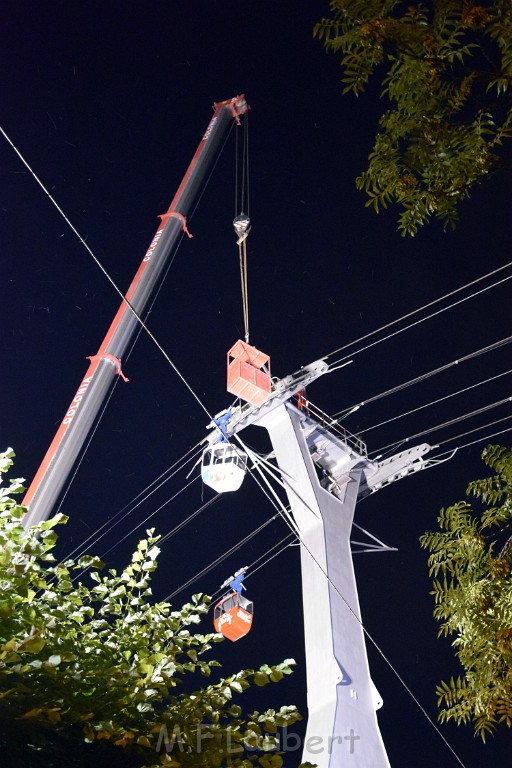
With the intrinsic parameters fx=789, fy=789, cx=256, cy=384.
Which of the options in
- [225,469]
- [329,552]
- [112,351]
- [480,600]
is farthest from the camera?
[112,351]

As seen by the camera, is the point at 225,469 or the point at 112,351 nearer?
the point at 225,469

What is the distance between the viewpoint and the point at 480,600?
5305mm

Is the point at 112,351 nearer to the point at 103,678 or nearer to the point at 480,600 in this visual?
the point at 480,600

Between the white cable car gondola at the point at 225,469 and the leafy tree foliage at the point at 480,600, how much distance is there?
5.78 meters

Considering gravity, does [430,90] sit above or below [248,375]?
below

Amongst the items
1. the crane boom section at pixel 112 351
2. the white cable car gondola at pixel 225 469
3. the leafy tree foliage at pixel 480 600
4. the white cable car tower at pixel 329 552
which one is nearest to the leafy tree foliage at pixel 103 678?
the leafy tree foliage at pixel 480 600

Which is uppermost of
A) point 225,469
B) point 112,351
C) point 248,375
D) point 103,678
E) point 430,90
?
point 112,351

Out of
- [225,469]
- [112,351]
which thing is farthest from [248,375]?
[112,351]

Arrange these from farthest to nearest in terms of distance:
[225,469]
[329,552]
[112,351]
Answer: [112,351]
[225,469]
[329,552]

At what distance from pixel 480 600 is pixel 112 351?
12.5 meters

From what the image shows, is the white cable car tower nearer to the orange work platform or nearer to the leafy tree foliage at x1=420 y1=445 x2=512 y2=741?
the orange work platform

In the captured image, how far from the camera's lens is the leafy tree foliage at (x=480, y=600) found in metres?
5.25

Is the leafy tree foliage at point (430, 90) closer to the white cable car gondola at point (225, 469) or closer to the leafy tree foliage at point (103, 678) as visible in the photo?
the leafy tree foliage at point (103, 678)

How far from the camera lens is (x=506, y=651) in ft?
16.1
